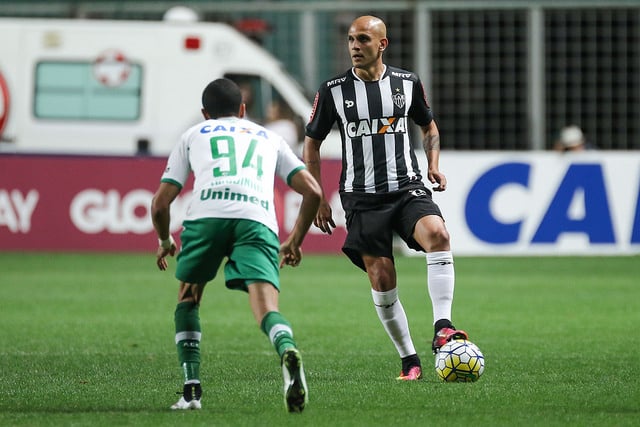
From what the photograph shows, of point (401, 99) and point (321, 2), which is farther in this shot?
point (321, 2)

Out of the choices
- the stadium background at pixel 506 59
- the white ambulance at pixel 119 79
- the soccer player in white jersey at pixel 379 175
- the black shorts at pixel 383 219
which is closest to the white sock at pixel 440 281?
the soccer player in white jersey at pixel 379 175

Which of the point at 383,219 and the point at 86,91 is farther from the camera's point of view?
the point at 86,91

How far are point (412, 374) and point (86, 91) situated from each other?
47.2 ft

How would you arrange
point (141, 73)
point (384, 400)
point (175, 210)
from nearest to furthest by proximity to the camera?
point (384, 400), point (175, 210), point (141, 73)

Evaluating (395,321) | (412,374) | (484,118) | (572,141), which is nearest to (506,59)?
(484,118)

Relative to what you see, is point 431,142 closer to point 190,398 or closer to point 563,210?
point 190,398

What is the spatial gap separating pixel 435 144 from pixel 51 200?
37.2 ft

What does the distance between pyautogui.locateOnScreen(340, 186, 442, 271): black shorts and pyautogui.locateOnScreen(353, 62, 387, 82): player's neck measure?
2.35ft

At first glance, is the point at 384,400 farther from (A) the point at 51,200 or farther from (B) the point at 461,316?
(A) the point at 51,200

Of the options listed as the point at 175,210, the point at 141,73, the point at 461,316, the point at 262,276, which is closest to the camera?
the point at 262,276

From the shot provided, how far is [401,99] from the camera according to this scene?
870cm

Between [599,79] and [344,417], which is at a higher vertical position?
[599,79]

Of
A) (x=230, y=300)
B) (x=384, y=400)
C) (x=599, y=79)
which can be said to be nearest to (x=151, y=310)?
(x=230, y=300)

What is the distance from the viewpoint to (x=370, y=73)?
871 centimetres
